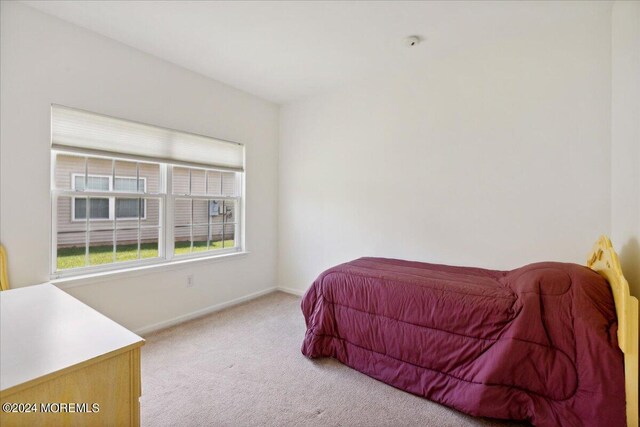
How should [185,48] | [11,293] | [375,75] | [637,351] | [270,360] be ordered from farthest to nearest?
1. [375,75]
2. [185,48]
3. [270,360]
4. [11,293]
5. [637,351]

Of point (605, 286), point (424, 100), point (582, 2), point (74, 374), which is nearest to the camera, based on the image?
point (74, 374)

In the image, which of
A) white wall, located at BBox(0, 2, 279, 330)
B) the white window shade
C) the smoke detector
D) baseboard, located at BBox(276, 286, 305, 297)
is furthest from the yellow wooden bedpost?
the smoke detector

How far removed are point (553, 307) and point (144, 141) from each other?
130 inches

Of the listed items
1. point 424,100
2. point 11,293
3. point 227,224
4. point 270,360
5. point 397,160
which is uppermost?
point 424,100

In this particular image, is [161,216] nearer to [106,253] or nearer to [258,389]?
[106,253]

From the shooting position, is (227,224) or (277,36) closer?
(277,36)

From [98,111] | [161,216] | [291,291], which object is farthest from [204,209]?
[291,291]

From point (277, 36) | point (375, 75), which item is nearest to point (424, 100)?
point (375, 75)

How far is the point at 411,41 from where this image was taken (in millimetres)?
2461

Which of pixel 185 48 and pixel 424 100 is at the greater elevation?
pixel 185 48

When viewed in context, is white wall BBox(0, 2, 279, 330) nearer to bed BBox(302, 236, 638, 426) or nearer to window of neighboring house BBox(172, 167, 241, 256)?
window of neighboring house BBox(172, 167, 241, 256)

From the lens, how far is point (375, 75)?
3.15 metres

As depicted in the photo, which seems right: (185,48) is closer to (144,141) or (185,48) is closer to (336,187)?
(144,141)

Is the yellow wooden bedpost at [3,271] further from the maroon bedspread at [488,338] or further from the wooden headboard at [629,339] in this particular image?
the wooden headboard at [629,339]
